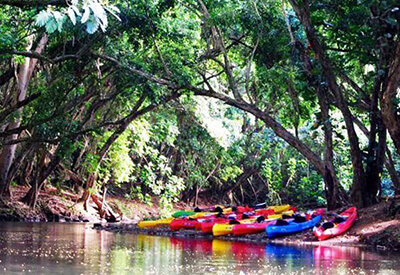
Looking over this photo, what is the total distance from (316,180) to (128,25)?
1513 centimetres

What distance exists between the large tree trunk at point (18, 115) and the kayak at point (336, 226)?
24.7 feet

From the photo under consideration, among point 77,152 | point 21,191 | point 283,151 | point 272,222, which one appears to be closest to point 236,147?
point 283,151

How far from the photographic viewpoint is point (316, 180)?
27.6 metres

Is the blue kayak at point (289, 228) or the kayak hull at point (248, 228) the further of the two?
the kayak hull at point (248, 228)

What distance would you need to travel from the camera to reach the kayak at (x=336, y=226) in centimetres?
1271

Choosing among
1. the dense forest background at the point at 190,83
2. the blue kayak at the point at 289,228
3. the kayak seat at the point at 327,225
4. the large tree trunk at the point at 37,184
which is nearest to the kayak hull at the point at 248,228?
the blue kayak at the point at 289,228

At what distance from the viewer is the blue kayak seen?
1334 cm

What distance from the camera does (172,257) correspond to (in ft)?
31.0

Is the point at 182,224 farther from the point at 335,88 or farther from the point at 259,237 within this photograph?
the point at 335,88

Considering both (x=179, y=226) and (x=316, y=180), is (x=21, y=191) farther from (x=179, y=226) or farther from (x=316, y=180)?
(x=316, y=180)

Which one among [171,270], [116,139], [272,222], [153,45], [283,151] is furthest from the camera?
[283,151]

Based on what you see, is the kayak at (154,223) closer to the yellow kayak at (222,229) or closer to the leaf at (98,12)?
the yellow kayak at (222,229)

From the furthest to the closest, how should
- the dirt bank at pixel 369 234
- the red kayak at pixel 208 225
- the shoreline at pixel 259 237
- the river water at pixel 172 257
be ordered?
the red kayak at pixel 208 225, the shoreline at pixel 259 237, the dirt bank at pixel 369 234, the river water at pixel 172 257

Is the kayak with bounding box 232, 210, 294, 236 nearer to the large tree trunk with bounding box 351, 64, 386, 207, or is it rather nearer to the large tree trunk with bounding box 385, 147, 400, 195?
the large tree trunk with bounding box 351, 64, 386, 207
